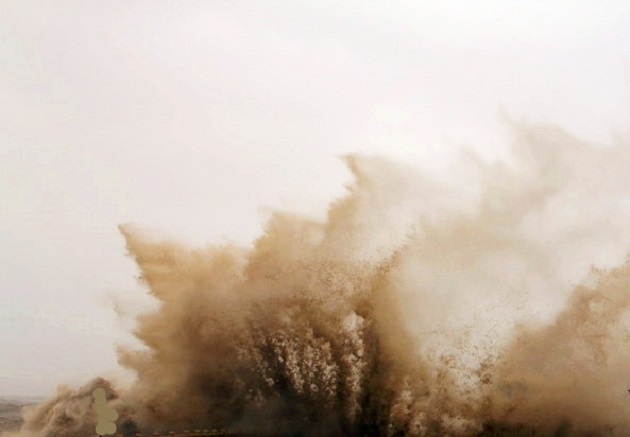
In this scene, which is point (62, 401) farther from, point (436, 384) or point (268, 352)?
point (436, 384)

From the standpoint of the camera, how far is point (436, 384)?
149 feet

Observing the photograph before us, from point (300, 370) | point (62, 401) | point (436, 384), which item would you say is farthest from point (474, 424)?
point (62, 401)

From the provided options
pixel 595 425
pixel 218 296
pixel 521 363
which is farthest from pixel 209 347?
pixel 595 425

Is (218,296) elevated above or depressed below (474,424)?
above

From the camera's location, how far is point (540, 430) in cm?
4469

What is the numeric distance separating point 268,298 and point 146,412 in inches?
398

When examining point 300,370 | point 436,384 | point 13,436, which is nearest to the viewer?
point 300,370

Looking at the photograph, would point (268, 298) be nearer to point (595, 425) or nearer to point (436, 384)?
point (436, 384)

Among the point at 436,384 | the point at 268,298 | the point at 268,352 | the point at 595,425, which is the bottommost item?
the point at 595,425

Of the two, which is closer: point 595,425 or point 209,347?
point 209,347

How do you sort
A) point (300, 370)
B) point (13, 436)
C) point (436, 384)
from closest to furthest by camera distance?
point (300, 370) < point (436, 384) < point (13, 436)

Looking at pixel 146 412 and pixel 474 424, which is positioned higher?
pixel 146 412

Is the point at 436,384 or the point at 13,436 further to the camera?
the point at 13,436

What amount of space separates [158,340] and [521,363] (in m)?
24.1
